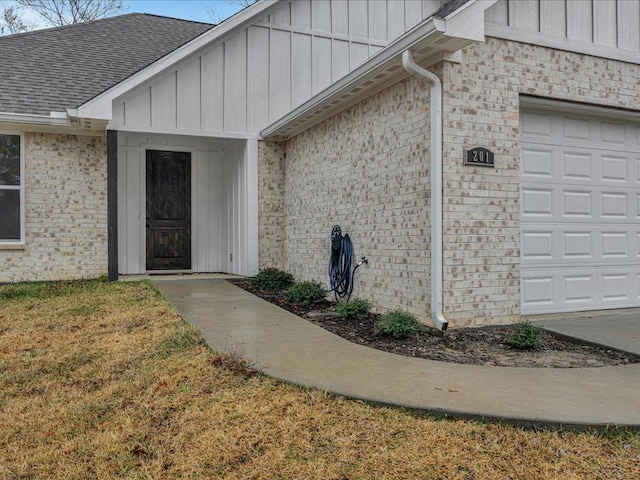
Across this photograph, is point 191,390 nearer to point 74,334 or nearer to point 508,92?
point 74,334

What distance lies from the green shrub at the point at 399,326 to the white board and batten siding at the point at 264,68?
5.80m

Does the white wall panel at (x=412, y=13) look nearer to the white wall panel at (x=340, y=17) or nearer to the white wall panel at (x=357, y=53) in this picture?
the white wall panel at (x=357, y=53)

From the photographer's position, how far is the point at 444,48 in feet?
17.4

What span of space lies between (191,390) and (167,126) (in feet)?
21.8

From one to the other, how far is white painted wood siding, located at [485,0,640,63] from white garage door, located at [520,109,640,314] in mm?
801

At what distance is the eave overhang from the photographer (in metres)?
4.98

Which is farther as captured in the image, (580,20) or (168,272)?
(168,272)

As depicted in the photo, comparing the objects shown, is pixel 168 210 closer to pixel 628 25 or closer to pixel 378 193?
pixel 378 193

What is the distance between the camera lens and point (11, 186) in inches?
365

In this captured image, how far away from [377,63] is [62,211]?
660cm

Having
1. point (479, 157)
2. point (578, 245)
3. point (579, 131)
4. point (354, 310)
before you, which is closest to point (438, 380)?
point (354, 310)

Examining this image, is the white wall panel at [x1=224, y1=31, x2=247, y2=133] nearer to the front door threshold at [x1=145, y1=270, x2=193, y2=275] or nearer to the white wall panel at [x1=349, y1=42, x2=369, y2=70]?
the white wall panel at [x1=349, y1=42, x2=369, y2=70]

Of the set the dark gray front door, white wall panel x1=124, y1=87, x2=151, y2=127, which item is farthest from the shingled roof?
the dark gray front door

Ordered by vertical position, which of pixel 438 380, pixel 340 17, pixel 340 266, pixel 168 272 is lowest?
pixel 438 380
